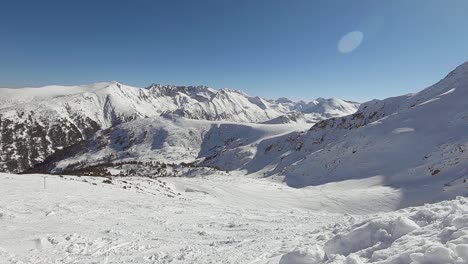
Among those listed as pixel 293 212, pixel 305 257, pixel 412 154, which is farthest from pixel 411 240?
pixel 412 154

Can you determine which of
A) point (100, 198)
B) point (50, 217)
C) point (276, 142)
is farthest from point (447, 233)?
point (276, 142)

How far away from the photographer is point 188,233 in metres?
17.8

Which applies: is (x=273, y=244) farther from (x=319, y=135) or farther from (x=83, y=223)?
(x=319, y=135)

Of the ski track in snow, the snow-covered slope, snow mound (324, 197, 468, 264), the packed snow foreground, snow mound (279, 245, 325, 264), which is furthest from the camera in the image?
the snow-covered slope

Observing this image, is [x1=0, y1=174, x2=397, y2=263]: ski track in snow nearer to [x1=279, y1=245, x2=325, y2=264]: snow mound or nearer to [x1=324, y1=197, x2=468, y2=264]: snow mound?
[x1=279, y1=245, x2=325, y2=264]: snow mound

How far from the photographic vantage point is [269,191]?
49.2m

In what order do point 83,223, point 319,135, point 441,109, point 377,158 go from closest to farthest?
1. point 83,223
2. point 377,158
3. point 441,109
4. point 319,135

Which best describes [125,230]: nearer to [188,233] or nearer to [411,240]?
[188,233]

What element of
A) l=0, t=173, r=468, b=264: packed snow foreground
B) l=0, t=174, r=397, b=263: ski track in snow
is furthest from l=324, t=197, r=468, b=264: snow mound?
l=0, t=174, r=397, b=263: ski track in snow

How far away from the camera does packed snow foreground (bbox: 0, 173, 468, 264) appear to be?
8172mm

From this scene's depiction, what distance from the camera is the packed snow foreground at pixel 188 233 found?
8.17 metres

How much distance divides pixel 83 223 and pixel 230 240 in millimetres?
9060

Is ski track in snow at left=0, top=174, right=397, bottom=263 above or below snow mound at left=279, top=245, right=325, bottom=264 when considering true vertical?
below

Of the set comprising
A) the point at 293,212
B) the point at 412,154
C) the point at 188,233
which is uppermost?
the point at 188,233
